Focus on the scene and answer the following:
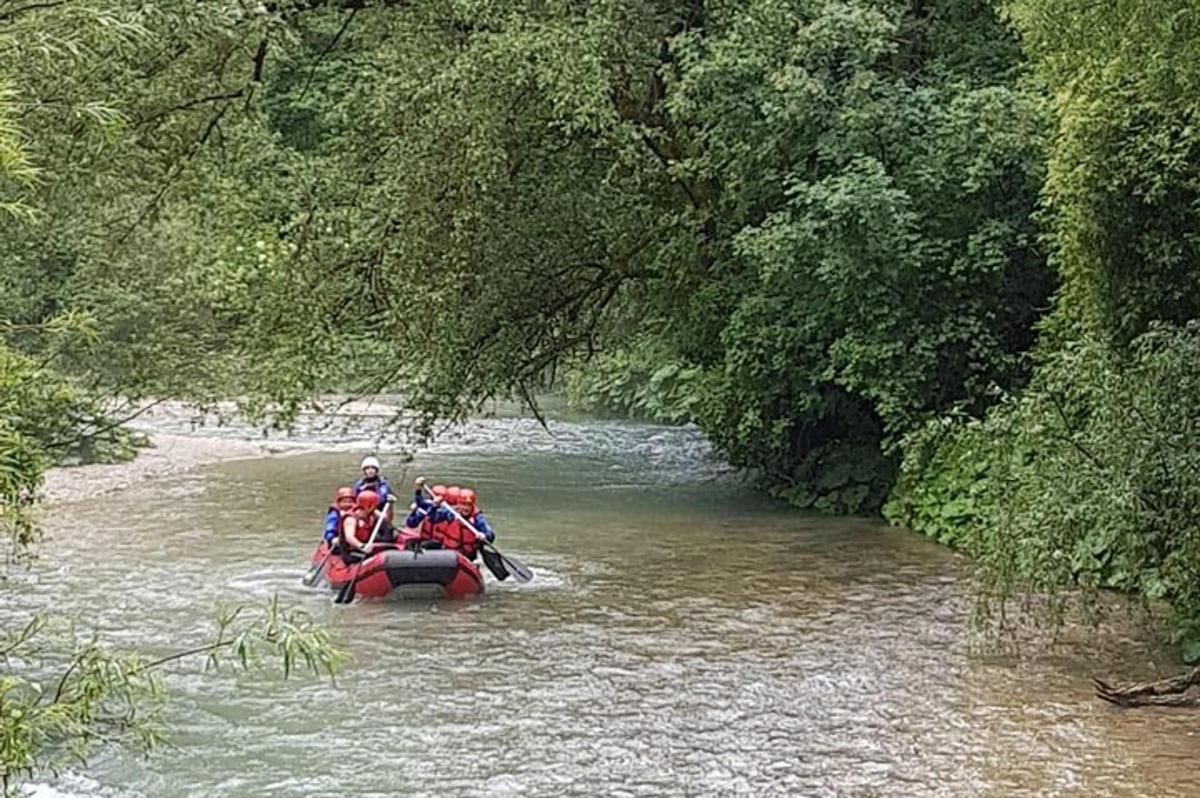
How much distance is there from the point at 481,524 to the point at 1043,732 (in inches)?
258

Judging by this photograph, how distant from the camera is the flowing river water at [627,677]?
364 inches

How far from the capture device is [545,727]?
403 inches

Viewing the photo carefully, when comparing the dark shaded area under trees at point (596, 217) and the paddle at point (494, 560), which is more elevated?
the dark shaded area under trees at point (596, 217)

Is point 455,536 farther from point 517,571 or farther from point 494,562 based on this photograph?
point 517,571

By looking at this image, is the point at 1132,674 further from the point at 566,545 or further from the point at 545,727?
the point at 566,545

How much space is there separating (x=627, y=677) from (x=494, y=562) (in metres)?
3.68

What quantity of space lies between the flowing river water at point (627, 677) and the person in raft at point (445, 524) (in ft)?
1.80

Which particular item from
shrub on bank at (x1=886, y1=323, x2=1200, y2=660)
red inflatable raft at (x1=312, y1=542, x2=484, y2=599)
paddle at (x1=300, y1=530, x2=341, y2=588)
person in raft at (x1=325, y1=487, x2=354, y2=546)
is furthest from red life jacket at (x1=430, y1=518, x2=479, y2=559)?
shrub on bank at (x1=886, y1=323, x2=1200, y2=660)

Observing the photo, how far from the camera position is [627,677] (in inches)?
454

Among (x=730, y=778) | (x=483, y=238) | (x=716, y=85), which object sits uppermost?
(x=716, y=85)

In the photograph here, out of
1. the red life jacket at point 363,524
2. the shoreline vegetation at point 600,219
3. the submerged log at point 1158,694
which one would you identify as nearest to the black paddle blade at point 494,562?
the red life jacket at point 363,524

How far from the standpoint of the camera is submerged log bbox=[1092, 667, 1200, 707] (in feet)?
33.8

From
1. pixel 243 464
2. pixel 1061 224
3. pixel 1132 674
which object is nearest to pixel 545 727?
pixel 1132 674

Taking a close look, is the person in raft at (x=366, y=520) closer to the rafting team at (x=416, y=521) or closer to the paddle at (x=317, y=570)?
the rafting team at (x=416, y=521)
